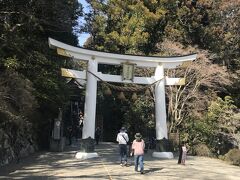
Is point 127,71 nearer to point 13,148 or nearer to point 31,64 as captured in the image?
point 31,64

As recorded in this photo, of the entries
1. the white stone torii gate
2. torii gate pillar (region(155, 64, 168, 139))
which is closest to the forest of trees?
the white stone torii gate

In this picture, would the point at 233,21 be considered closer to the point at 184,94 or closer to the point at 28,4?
the point at 184,94

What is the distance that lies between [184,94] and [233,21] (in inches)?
333

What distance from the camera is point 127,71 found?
75.0ft

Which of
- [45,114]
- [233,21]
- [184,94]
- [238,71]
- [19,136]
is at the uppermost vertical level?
[233,21]

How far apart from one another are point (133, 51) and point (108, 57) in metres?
11.8

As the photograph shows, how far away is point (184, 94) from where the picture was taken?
30375 mm

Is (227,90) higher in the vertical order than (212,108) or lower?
higher

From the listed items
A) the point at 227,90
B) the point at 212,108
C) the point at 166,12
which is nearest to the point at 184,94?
the point at 212,108

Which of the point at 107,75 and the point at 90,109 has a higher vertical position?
the point at 107,75

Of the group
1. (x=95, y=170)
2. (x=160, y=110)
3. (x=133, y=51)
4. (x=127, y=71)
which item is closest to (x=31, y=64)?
(x=127, y=71)

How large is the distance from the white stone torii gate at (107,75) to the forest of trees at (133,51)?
2120 millimetres

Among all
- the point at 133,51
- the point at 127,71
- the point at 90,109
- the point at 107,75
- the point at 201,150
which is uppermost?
the point at 133,51

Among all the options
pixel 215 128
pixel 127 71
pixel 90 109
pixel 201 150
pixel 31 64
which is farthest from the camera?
pixel 215 128
